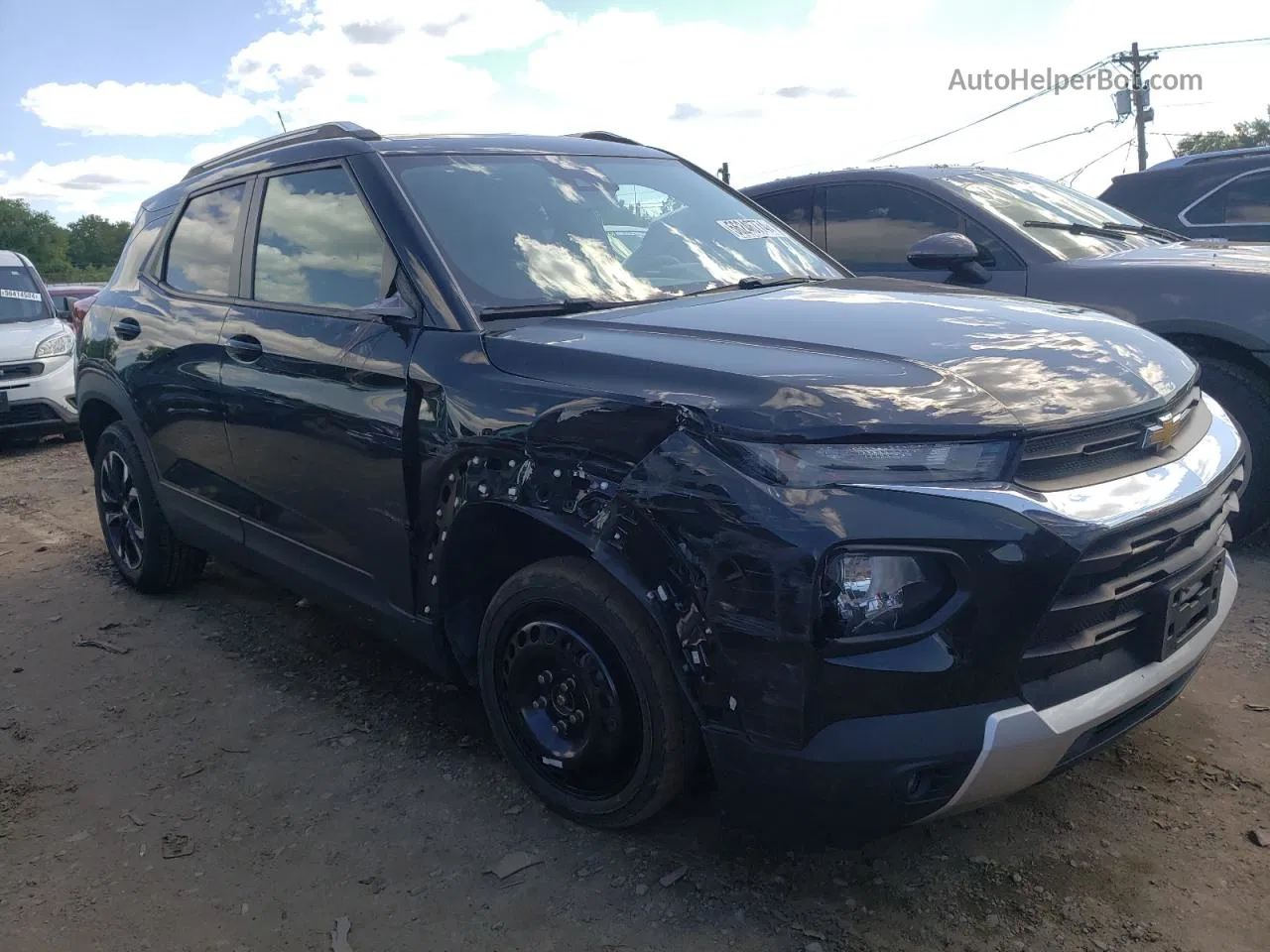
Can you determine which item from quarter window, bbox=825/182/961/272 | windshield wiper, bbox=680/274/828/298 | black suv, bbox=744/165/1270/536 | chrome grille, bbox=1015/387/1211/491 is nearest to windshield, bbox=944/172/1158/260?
black suv, bbox=744/165/1270/536

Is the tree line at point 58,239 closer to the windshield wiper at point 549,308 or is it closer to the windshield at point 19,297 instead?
the windshield at point 19,297

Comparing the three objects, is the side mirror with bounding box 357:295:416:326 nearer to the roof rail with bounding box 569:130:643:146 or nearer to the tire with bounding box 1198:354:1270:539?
the roof rail with bounding box 569:130:643:146

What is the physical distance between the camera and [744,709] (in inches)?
87.7

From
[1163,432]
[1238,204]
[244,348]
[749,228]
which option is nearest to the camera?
[1163,432]

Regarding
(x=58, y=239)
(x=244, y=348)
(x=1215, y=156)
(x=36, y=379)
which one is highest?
(x=58, y=239)

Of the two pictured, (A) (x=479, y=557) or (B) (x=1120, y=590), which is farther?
(A) (x=479, y=557)

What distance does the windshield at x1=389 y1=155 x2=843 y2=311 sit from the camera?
312 centimetres

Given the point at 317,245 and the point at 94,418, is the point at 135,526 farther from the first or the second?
the point at 317,245

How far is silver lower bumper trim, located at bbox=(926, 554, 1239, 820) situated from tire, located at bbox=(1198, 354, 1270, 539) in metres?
2.55

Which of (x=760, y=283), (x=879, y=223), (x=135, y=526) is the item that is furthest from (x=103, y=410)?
(x=879, y=223)

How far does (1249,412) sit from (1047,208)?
1630mm

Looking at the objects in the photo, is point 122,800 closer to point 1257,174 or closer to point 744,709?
point 744,709

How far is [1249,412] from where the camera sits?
446 centimetres

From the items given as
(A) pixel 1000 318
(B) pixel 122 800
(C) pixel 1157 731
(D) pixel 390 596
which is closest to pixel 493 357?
(D) pixel 390 596
